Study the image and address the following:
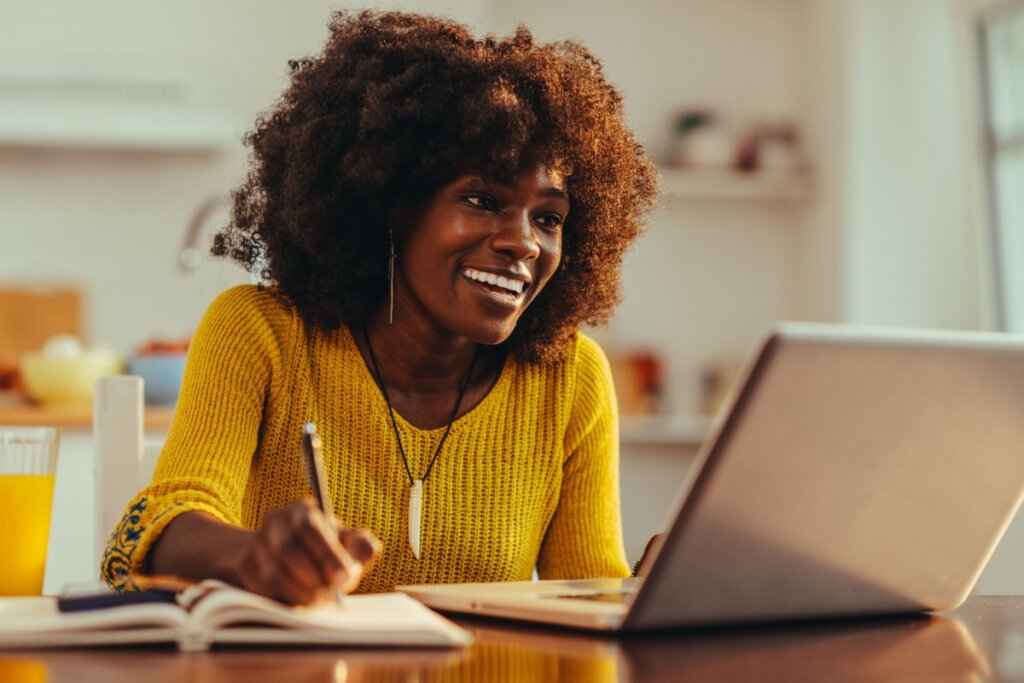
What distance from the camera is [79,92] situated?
390cm

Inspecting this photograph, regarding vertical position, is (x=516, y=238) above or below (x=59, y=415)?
above

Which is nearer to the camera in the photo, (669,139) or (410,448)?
(410,448)

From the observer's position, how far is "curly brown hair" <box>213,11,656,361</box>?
4.57ft

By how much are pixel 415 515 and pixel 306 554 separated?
1.94ft

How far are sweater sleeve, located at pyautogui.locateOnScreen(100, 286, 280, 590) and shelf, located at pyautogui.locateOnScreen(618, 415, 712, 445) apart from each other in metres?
2.56

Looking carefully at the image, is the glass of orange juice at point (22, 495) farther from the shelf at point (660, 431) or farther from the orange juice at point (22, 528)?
the shelf at point (660, 431)

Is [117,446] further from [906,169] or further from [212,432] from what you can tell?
[906,169]

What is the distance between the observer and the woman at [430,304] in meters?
1.39

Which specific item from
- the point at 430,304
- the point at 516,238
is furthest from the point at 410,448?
the point at 516,238

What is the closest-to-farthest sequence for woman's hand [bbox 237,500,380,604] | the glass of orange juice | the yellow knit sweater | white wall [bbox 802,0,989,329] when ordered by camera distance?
woman's hand [bbox 237,500,380,604]
the glass of orange juice
the yellow knit sweater
white wall [bbox 802,0,989,329]

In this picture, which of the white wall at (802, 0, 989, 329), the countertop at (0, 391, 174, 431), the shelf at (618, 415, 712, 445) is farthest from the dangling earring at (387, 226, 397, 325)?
the white wall at (802, 0, 989, 329)

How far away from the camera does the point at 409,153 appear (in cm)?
141

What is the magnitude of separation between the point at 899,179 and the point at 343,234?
307 centimetres

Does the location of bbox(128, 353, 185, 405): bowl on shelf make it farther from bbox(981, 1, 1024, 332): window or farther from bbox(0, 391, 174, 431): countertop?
bbox(981, 1, 1024, 332): window
